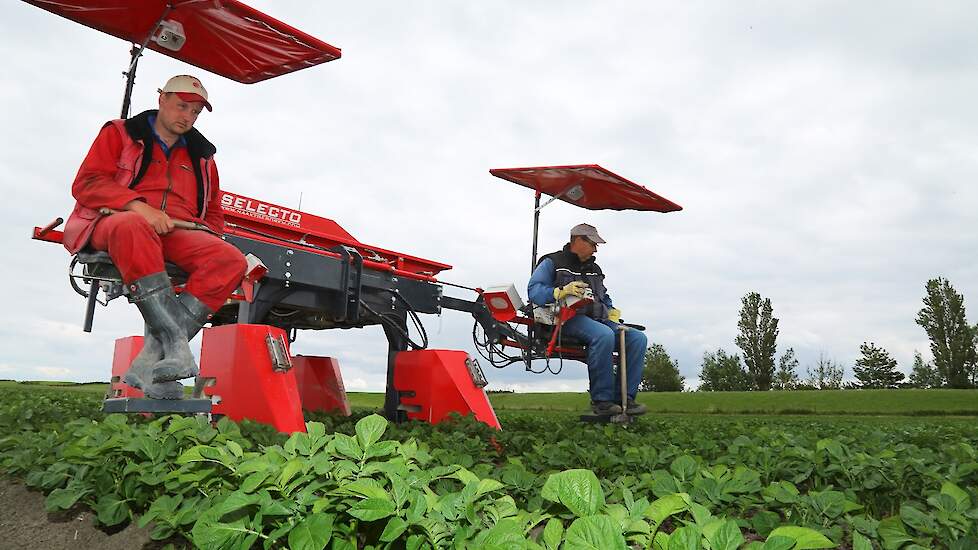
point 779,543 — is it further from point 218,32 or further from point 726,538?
point 218,32

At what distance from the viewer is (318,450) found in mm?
2619

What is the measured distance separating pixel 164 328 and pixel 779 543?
3517 mm

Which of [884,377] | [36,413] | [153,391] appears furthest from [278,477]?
[884,377]

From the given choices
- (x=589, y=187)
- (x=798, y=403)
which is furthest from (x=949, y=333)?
(x=589, y=187)

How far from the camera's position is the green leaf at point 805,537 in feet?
4.85

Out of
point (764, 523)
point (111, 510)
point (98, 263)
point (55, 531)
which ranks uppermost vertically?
point (98, 263)

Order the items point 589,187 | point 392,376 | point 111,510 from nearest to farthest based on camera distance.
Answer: point 111,510, point 392,376, point 589,187

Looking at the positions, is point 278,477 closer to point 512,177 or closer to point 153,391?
point 153,391

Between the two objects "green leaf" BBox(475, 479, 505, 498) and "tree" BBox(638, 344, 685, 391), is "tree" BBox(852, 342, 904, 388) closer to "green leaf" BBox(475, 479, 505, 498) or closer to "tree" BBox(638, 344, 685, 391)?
"tree" BBox(638, 344, 685, 391)

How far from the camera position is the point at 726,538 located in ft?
4.97

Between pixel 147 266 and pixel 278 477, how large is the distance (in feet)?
7.10

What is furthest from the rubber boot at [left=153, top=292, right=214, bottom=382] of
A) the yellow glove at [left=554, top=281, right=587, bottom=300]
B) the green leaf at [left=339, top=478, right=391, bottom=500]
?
the yellow glove at [left=554, top=281, right=587, bottom=300]

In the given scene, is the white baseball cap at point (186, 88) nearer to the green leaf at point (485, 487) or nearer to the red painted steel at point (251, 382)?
the red painted steel at point (251, 382)

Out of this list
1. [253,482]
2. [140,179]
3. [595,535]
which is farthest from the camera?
[140,179]
